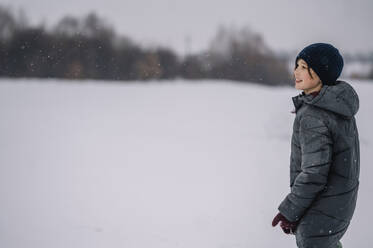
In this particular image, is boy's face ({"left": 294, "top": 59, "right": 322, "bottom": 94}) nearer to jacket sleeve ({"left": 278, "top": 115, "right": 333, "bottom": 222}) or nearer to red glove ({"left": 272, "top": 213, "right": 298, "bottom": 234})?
jacket sleeve ({"left": 278, "top": 115, "right": 333, "bottom": 222})

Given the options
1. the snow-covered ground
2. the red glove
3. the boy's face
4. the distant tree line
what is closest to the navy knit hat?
the boy's face

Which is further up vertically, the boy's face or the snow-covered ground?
the boy's face

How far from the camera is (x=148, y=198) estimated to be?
4.21 meters

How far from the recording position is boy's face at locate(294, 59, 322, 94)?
1.53 metres

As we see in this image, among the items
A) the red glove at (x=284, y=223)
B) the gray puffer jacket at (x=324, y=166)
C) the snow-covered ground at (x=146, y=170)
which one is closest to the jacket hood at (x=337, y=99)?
the gray puffer jacket at (x=324, y=166)

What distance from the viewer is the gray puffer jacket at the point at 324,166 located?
1376 millimetres

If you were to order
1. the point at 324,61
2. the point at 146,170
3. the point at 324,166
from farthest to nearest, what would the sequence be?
the point at 146,170 → the point at 324,61 → the point at 324,166

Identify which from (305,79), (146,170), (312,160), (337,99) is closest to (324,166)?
(312,160)

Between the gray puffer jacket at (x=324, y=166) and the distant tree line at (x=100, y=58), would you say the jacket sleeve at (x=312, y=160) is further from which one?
the distant tree line at (x=100, y=58)

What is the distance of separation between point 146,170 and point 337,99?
4.27 m

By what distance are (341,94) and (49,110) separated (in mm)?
9473

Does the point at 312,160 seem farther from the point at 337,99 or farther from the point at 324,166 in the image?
the point at 337,99

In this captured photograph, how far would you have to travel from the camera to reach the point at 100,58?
15305mm

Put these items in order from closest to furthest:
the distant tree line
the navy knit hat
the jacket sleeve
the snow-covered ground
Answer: the jacket sleeve → the navy knit hat → the snow-covered ground → the distant tree line
